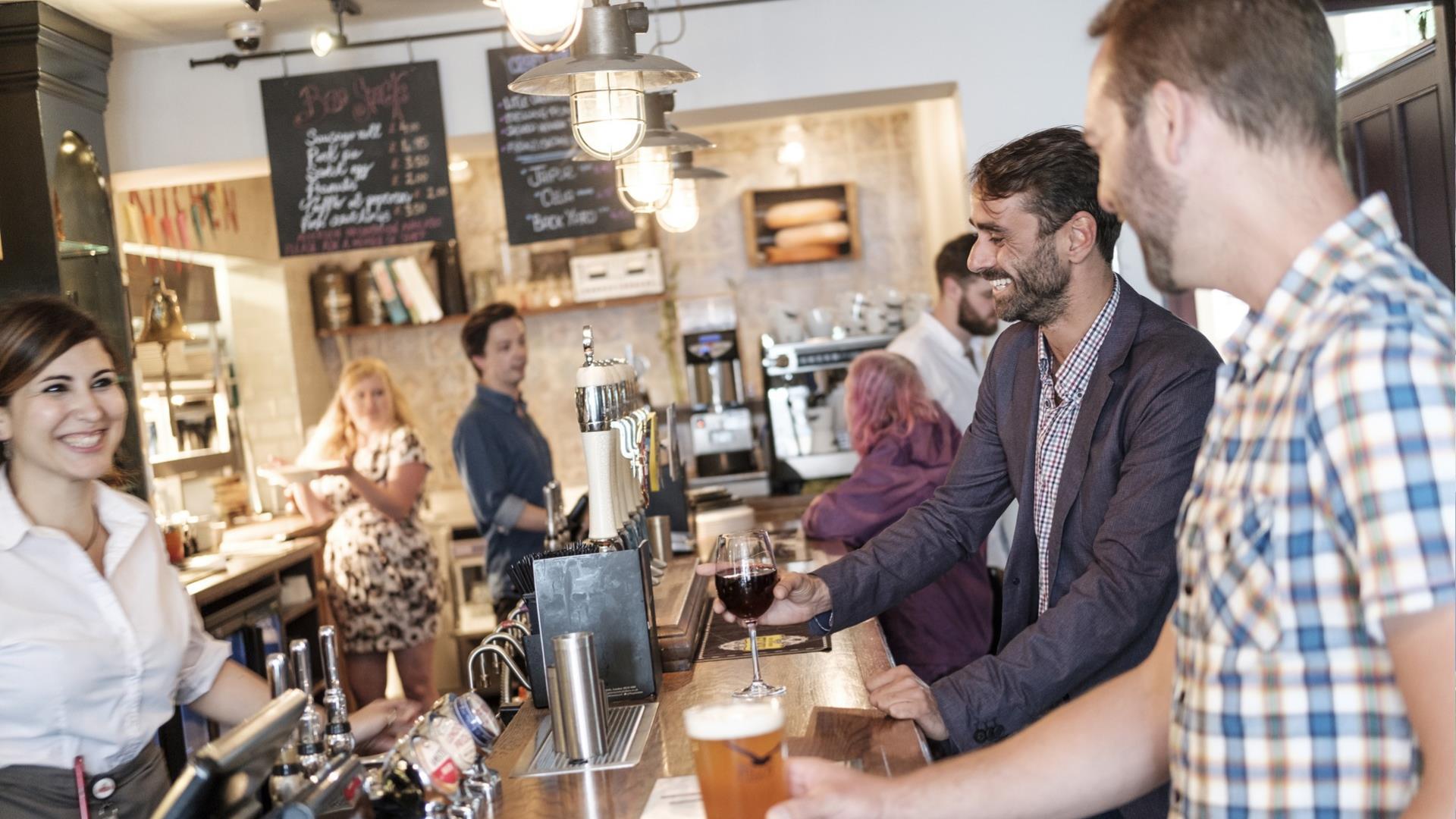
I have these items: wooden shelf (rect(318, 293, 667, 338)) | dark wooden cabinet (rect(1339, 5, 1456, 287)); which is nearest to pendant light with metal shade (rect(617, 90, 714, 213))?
dark wooden cabinet (rect(1339, 5, 1456, 287))

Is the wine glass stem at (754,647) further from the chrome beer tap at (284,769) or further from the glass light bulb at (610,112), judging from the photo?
the glass light bulb at (610,112)

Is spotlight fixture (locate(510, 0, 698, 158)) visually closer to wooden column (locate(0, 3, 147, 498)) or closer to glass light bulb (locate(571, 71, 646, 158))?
glass light bulb (locate(571, 71, 646, 158))

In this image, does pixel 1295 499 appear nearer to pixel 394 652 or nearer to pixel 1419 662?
pixel 1419 662

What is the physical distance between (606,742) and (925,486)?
2.04 m

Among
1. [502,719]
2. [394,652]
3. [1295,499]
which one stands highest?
[1295,499]

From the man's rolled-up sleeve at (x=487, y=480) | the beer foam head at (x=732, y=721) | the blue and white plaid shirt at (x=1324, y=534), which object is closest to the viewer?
the blue and white plaid shirt at (x=1324, y=534)

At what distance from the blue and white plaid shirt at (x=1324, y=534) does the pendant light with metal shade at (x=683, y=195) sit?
10.4ft

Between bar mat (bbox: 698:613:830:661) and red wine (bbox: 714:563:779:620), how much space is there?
0.43 meters

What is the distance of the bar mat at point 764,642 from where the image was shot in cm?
238

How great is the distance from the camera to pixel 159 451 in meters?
5.64

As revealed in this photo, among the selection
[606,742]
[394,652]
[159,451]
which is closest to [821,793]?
[606,742]

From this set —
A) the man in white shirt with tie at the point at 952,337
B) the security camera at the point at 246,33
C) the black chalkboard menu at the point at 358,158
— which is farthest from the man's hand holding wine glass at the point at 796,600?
the security camera at the point at 246,33

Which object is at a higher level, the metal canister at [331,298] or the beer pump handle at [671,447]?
the metal canister at [331,298]

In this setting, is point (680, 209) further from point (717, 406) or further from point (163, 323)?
point (163, 323)
